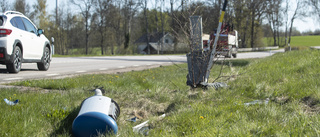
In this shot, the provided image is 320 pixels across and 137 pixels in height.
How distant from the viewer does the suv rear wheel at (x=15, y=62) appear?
28.0ft

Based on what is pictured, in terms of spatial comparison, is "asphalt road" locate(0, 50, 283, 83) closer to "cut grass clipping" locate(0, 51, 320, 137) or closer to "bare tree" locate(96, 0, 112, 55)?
"cut grass clipping" locate(0, 51, 320, 137)

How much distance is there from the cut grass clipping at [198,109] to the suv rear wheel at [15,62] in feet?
9.41

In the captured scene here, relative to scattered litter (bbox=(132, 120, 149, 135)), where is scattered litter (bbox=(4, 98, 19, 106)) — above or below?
above

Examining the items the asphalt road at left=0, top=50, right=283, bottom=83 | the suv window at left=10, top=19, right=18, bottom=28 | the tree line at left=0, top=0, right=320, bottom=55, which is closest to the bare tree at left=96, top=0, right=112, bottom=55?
the tree line at left=0, top=0, right=320, bottom=55

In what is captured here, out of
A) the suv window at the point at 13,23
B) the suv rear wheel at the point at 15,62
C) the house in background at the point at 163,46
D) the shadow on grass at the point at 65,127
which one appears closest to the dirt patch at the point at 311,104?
the house in background at the point at 163,46

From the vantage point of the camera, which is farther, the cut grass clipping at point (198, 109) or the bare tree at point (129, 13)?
the bare tree at point (129, 13)

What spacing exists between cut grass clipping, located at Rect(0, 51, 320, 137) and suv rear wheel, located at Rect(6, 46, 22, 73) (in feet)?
9.41

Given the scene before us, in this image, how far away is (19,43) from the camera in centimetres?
891

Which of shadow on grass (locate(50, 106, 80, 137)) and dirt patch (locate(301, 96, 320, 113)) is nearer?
shadow on grass (locate(50, 106, 80, 137))

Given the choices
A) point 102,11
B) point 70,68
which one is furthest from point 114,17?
point 70,68

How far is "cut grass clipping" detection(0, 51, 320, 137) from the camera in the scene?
9.73 ft

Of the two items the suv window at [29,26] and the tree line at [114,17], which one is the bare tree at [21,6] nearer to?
the tree line at [114,17]

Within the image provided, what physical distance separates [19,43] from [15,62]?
0.61m

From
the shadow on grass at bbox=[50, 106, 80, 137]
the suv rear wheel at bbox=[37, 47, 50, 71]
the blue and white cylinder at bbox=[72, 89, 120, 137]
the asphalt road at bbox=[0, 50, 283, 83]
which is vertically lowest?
the shadow on grass at bbox=[50, 106, 80, 137]
